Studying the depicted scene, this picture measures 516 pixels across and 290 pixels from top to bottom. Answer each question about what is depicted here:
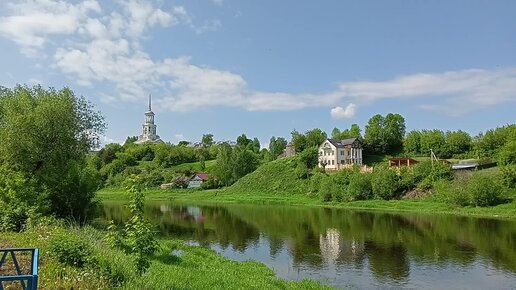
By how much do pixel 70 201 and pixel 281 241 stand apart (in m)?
18.8

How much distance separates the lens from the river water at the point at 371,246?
26.0m

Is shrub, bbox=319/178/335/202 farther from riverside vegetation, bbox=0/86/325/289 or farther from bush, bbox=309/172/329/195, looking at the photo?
riverside vegetation, bbox=0/86/325/289

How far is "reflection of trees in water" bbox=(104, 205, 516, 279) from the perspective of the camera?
3169 centimetres

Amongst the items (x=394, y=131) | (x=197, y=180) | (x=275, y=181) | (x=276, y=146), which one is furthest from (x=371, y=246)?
(x=276, y=146)

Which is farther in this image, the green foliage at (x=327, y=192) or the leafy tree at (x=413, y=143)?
the leafy tree at (x=413, y=143)

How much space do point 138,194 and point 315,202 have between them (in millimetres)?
70085

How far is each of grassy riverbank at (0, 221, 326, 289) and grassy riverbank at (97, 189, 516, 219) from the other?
95.7 ft

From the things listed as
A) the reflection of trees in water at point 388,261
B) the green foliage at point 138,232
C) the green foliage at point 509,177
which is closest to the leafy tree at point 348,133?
the green foliage at point 509,177

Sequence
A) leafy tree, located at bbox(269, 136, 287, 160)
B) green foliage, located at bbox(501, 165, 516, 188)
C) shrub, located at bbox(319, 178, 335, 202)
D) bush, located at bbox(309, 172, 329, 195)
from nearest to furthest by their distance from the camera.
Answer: green foliage, located at bbox(501, 165, 516, 188) < shrub, located at bbox(319, 178, 335, 202) < bush, located at bbox(309, 172, 329, 195) < leafy tree, located at bbox(269, 136, 287, 160)

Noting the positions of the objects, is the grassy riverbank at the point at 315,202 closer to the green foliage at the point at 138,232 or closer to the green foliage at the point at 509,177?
the green foliage at the point at 509,177

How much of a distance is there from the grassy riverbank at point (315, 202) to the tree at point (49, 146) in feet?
45.3

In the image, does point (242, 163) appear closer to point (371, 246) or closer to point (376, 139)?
point (376, 139)

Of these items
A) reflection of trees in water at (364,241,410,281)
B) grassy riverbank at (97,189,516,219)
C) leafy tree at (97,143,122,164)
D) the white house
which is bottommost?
reflection of trees in water at (364,241,410,281)


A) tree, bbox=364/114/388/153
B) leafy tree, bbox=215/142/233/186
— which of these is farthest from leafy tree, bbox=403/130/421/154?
leafy tree, bbox=215/142/233/186
